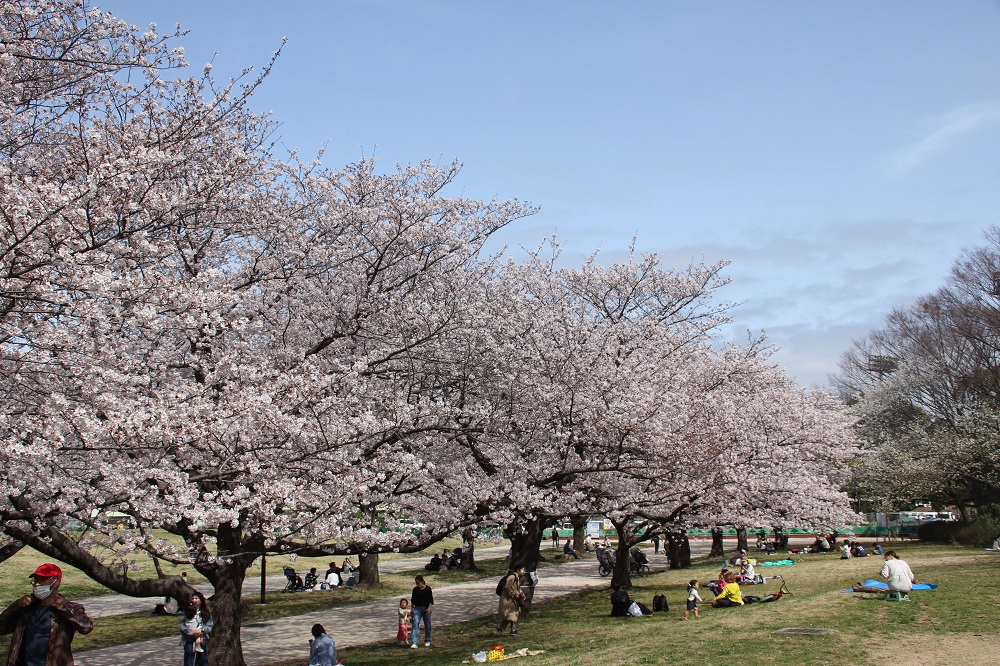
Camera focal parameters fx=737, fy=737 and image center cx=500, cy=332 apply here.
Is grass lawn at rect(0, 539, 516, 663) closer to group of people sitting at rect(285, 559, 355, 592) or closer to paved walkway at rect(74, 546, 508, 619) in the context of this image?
paved walkway at rect(74, 546, 508, 619)

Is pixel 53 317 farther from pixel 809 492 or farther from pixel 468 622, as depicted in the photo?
pixel 809 492

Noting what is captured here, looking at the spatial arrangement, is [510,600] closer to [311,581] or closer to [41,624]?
[41,624]

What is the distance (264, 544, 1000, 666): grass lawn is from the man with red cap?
27.4ft

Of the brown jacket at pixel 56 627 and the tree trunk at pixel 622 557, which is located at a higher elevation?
the brown jacket at pixel 56 627

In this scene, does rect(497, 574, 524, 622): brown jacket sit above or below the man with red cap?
below

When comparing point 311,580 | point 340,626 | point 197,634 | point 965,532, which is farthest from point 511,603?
point 965,532

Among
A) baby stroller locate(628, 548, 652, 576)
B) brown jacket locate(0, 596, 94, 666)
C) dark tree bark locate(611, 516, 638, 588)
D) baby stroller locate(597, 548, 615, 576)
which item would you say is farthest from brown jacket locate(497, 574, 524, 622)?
baby stroller locate(597, 548, 615, 576)

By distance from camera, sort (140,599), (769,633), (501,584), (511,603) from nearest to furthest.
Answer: (769,633) → (511,603) → (501,584) → (140,599)

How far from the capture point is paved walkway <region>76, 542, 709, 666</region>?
14789 millimetres

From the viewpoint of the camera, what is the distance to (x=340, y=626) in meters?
18.8

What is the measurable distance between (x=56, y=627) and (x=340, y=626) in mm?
14689

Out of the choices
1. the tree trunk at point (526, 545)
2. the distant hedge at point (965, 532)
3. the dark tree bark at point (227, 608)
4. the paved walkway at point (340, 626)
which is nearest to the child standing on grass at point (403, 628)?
the paved walkway at point (340, 626)

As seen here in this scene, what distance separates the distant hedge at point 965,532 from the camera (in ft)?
107

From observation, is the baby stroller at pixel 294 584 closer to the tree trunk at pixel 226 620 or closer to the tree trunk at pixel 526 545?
the tree trunk at pixel 526 545
